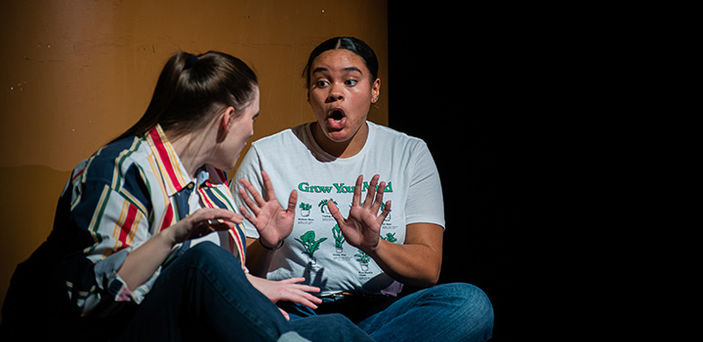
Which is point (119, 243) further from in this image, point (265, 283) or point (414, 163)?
point (414, 163)

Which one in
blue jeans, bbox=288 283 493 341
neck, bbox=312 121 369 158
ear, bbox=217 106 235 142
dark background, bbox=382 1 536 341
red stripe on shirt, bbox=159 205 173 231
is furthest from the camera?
dark background, bbox=382 1 536 341

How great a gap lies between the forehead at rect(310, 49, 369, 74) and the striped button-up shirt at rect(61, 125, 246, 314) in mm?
564

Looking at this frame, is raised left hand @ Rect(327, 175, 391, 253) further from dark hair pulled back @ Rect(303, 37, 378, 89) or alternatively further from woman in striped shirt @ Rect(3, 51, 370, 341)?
dark hair pulled back @ Rect(303, 37, 378, 89)

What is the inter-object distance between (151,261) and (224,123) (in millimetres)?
390

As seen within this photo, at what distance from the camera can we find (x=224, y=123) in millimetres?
1457

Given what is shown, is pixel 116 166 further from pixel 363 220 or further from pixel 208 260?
pixel 363 220

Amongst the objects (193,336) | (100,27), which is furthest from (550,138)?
(100,27)

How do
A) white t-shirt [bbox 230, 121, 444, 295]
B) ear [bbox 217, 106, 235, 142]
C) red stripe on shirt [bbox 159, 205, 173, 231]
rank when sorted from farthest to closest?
white t-shirt [bbox 230, 121, 444, 295] < ear [bbox 217, 106, 235, 142] < red stripe on shirt [bbox 159, 205, 173, 231]

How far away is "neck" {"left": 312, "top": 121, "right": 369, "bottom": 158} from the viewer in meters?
1.83

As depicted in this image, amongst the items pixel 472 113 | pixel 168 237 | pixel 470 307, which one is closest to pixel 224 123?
pixel 168 237

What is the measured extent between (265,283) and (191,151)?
35 centimetres

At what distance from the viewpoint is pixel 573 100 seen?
1.88 m

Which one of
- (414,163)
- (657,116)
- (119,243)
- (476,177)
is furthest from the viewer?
(476,177)

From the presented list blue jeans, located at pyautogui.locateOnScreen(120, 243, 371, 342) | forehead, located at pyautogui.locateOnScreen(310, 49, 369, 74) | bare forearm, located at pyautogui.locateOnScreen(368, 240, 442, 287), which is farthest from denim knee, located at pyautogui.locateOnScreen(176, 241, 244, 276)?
forehead, located at pyautogui.locateOnScreen(310, 49, 369, 74)
